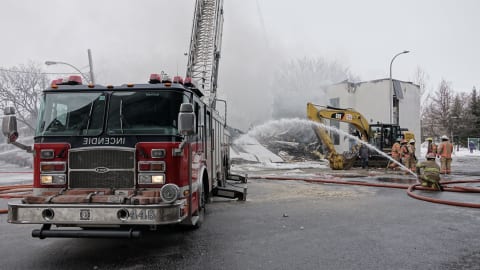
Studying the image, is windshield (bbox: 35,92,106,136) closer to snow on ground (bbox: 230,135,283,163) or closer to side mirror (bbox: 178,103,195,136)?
side mirror (bbox: 178,103,195,136)

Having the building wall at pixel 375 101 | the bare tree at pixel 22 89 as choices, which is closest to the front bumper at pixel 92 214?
the building wall at pixel 375 101

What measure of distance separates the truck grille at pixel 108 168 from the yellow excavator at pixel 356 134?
48.1ft

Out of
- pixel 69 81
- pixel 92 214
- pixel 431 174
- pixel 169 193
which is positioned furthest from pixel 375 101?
pixel 92 214

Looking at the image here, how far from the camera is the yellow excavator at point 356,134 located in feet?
61.1

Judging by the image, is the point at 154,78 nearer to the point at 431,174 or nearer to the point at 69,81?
the point at 69,81

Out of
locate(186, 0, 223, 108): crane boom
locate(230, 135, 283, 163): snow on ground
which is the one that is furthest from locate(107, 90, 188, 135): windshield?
locate(230, 135, 283, 163): snow on ground

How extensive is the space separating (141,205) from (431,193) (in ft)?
27.3

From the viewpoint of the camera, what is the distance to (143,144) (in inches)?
185

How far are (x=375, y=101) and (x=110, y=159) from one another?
29.9m

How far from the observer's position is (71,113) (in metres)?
4.95

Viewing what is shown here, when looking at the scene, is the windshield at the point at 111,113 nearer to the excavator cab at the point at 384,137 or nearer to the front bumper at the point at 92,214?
the front bumper at the point at 92,214

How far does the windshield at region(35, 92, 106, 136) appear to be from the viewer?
15.9 feet

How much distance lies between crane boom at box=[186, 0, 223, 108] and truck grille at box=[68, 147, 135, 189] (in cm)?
790

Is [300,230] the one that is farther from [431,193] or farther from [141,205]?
[431,193]
